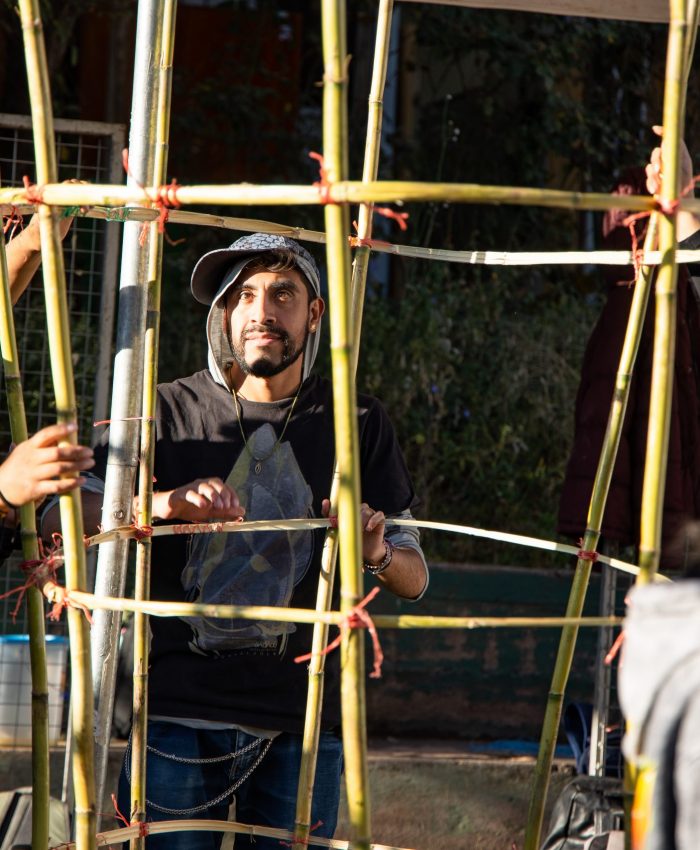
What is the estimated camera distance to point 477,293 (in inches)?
197

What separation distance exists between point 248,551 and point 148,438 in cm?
36

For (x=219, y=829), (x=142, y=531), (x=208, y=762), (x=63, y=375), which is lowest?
(x=219, y=829)

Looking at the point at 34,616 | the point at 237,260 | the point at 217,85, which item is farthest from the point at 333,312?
the point at 217,85

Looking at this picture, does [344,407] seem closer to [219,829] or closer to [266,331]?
[266,331]

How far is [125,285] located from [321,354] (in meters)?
3.06

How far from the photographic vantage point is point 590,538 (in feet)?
6.32

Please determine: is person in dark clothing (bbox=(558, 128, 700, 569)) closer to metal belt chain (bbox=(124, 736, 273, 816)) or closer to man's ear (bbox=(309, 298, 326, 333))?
man's ear (bbox=(309, 298, 326, 333))

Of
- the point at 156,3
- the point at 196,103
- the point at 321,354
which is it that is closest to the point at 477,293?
the point at 321,354

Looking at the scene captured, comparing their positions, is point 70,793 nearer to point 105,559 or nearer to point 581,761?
point 105,559

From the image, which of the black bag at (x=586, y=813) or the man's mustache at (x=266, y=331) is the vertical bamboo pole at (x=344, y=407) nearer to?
the man's mustache at (x=266, y=331)

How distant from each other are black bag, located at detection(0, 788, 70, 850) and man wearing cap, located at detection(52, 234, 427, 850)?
42cm

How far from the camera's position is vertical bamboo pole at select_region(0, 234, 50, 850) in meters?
1.65

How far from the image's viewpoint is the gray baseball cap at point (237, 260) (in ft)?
7.07

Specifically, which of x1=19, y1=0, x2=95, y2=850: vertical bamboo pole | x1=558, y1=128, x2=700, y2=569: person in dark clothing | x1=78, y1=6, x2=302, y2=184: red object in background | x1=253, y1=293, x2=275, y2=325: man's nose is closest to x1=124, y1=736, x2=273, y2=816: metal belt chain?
x1=19, y1=0, x2=95, y2=850: vertical bamboo pole
